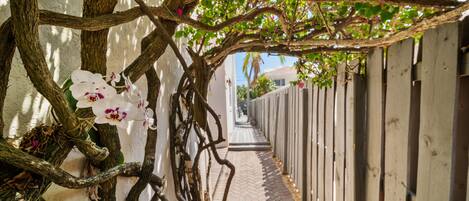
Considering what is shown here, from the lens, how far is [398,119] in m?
1.70

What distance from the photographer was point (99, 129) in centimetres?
107

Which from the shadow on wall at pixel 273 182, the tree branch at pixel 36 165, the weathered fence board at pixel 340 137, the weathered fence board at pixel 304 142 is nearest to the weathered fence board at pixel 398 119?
the weathered fence board at pixel 340 137

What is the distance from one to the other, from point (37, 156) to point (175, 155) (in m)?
1.96

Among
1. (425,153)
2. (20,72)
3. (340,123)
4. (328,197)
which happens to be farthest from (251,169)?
(20,72)

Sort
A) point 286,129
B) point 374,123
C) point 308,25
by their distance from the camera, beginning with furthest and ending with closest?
point 286,129 < point 308,25 < point 374,123

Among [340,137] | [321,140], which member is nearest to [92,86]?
[340,137]

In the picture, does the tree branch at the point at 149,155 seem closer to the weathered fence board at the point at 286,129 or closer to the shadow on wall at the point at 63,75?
the shadow on wall at the point at 63,75

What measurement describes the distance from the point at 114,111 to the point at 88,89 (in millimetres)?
81

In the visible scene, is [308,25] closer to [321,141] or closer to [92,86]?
[321,141]

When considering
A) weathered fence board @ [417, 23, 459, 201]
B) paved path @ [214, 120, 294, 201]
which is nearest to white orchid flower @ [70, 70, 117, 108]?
weathered fence board @ [417, 23, 459, 201]

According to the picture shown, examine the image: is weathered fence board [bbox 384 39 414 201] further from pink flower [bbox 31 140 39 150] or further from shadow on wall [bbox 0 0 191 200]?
pink flower [bbox 31 140 39 150]

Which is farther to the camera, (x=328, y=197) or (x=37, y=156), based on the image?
(x=328, y=197)

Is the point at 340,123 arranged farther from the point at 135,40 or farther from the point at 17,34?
the point at 17,34

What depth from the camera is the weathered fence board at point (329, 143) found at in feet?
10.2
